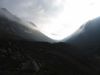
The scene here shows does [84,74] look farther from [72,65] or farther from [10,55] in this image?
[10,55]

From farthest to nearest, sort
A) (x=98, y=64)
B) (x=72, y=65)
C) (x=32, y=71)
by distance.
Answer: (x=98, y=64) → (x=72, y=65) → (x=32, y=71)

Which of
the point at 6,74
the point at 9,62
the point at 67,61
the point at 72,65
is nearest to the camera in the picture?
the point at 6,74

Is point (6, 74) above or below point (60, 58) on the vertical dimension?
below

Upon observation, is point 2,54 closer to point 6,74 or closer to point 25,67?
point 25,67

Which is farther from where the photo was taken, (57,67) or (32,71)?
(57,67)

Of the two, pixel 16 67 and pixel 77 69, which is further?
pixel 77 69

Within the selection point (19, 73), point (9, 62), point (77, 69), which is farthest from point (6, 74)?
point (77, 69)

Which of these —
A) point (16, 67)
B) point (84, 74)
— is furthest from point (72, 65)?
point (16, 67)

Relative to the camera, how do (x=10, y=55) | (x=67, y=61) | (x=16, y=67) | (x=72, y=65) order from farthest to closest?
1. (x=67, y=61)
2. (x=72, y=65)
3. (x=10, y=55)
4. (x=16, y=67)

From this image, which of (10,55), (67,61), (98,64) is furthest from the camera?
(98,64)
